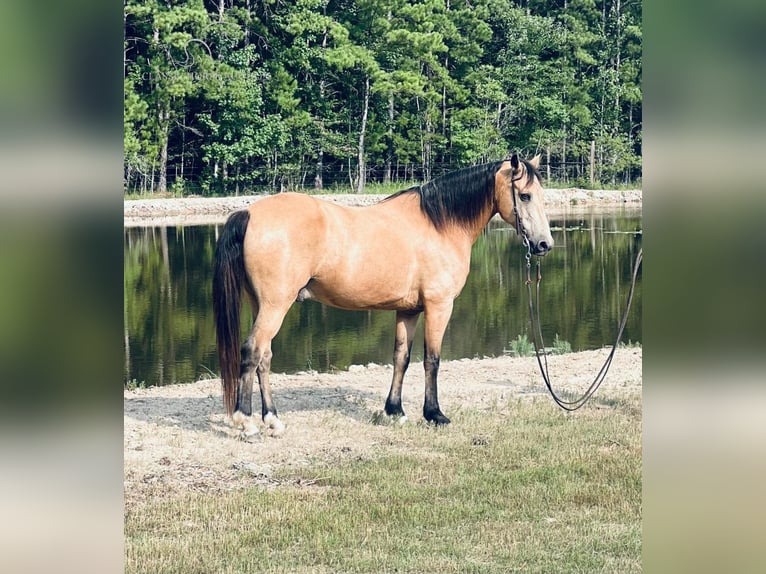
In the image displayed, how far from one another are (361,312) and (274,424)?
578 cm

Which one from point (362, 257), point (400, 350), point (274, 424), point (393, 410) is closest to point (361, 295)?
point (362, 257)

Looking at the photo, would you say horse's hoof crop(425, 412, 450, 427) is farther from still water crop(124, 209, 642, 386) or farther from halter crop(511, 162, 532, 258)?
still water crop(124, 209, 642, 386)

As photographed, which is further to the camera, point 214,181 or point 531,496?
point 214,181

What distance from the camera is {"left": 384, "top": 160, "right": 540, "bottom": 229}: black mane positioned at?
18.6 ft

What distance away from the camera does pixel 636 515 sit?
429 centimetres

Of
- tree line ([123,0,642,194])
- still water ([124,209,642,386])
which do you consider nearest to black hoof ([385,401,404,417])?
still water ([124,209,642,386])

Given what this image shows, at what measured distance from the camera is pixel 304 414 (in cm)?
606

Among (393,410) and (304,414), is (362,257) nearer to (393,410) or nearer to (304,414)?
(393,410)

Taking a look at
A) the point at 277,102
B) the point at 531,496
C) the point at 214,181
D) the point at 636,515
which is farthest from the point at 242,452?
the point at 277,102

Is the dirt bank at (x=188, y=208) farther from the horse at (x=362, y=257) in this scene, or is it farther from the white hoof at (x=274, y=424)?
the white hoof at (x=274, y=424)

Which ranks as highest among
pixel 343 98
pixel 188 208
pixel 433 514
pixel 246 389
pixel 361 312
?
pixel 343 98
